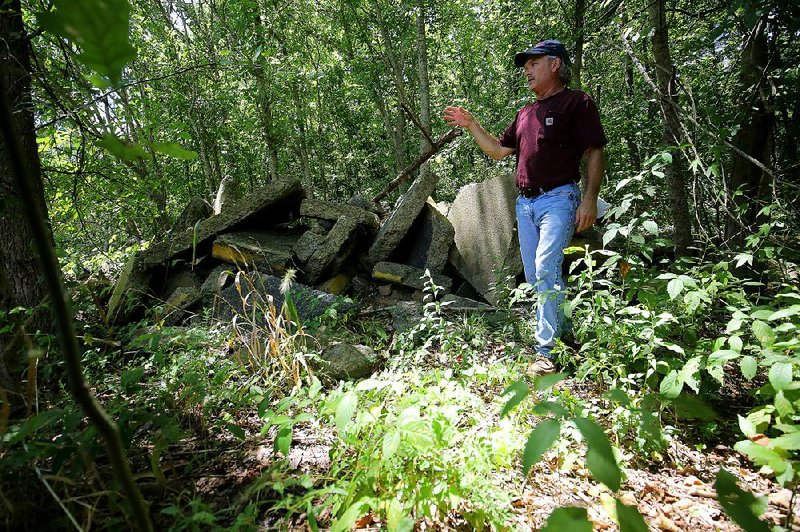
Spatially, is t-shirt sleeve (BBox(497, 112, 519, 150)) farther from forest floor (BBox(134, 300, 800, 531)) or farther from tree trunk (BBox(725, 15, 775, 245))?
forest floor (BBox(134, 300, 800, 531))

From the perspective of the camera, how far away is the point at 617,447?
2.06 meters

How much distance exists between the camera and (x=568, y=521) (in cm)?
77

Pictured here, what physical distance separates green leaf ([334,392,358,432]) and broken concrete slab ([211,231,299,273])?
344cm

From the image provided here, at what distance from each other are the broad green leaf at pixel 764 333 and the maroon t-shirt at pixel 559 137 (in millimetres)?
1510

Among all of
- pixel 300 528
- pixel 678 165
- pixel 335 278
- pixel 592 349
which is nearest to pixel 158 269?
pixel 335 278

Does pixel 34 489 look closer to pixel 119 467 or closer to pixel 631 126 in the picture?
pixel 119 467

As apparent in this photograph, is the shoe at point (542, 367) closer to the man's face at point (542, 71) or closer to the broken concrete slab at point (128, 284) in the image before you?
the man's face at point (542, 71)

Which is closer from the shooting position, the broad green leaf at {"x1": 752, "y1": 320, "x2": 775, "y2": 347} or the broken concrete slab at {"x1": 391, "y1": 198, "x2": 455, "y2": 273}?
the broad green leaf at {"x1": 752, "y1": 320, "x2": 775, "y2": 347}

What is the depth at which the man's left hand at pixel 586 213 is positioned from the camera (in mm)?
3008

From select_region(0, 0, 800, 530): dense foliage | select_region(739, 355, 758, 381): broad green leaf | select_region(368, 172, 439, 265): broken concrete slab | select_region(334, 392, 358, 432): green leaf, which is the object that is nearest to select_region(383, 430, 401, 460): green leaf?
select_region(0, 0, 800, 530): dense foliage

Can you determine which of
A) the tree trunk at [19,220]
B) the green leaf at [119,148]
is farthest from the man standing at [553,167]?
the tree trunk at [19,220]

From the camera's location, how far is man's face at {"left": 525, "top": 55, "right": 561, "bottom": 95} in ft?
10.1

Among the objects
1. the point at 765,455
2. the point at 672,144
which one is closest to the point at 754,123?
the point at 672,144

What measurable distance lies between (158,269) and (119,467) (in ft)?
18.2
